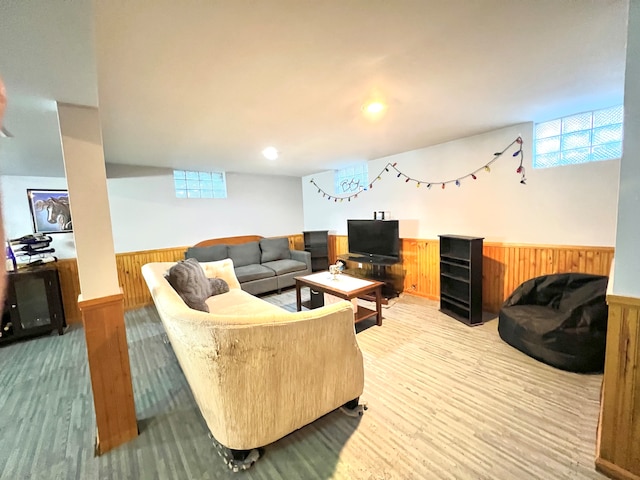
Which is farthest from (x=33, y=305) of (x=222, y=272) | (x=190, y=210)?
(x=190, y=210)

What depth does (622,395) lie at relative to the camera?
1399 millimetres

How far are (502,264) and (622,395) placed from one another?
214 centimetres

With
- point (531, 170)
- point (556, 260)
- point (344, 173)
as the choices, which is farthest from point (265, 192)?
point (556, 260)

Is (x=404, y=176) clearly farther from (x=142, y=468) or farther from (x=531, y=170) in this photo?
(x=142, y=468)

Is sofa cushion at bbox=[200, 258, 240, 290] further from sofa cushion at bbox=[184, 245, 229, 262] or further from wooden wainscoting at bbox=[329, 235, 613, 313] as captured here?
wooden wainscoting at bbox=[329, 235, 613, 313]

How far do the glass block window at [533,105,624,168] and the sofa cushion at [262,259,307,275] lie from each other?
3.62m

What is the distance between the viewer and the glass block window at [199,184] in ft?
15.9

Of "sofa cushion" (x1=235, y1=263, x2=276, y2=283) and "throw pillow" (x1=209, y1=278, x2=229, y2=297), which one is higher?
"throw pillow" (x1=209, y1=278, x2=229, y2=297)

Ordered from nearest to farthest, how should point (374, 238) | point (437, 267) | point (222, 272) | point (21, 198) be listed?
point (222, 272)
point (21, 198)
point (437, 267)
point (374, 238)

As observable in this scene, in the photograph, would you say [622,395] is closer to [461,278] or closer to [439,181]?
[461,278]

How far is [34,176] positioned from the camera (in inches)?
150

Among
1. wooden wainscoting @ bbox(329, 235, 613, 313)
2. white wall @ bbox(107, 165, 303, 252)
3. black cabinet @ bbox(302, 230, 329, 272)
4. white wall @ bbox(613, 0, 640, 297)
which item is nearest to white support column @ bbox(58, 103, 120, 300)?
white wall @ bbox(613, 0, 640, 297)

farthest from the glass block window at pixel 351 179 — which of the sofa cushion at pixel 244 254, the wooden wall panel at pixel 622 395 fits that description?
the wooden wall panel at pixel 622 395

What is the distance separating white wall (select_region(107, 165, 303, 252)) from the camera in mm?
4297
